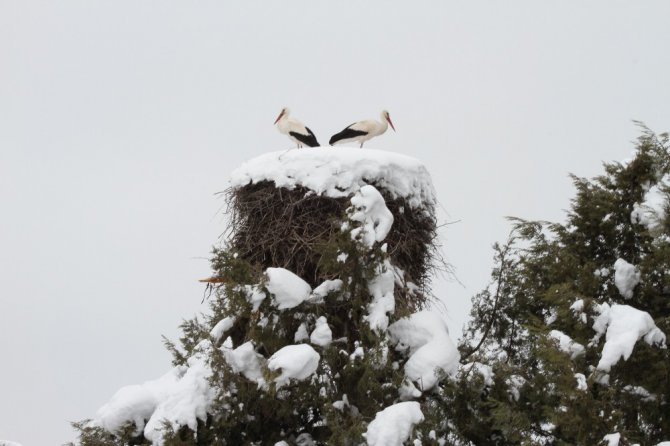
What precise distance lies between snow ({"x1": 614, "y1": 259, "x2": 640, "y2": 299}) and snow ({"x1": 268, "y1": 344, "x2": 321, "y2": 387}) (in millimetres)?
2408

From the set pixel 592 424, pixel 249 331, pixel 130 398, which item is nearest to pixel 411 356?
pixel 249 331

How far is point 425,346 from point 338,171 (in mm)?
1842

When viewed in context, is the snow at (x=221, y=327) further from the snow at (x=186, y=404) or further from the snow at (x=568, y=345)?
the snow at (x=568, y=345)

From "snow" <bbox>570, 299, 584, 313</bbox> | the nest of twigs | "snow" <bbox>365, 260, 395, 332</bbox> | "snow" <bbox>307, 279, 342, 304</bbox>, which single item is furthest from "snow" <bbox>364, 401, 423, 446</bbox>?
the nest of twigs

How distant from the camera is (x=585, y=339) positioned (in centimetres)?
639

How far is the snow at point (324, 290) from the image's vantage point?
7.00m

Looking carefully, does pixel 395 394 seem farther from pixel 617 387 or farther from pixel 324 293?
pixel 617 387

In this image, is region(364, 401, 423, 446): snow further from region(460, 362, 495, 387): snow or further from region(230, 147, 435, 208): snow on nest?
region(230, 147, 435, 208): snow on nest

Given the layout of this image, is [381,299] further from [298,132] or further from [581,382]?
[298,132]

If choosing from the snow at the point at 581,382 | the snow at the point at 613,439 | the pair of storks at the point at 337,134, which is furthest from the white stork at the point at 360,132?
the snow at the point at 613,439

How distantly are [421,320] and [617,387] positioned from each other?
66.7 inches

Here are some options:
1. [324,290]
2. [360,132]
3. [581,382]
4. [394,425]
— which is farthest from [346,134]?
[581,382]

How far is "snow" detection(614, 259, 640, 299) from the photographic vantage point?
260 inches

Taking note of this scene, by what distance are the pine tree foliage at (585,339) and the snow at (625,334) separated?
45 millimetres
